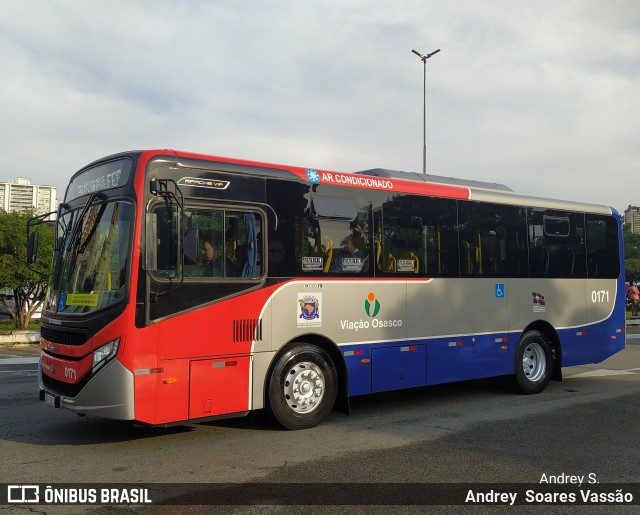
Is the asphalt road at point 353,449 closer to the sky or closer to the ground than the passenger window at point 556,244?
closer to the ground

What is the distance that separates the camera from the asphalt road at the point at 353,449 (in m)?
5.49

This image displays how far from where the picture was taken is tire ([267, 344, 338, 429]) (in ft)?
24.0

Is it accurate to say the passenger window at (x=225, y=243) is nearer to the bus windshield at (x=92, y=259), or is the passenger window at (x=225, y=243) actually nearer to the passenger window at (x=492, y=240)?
the bus windshield at (x=92, y=259)

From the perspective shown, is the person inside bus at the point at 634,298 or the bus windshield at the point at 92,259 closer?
the bus windshield at the point at 92,259

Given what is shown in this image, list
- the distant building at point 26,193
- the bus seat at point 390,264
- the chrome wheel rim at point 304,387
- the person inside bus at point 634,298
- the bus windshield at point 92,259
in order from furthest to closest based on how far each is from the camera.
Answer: the distant building at point 26,193 → the person inside bus at point 634,298 → the bus seat at point 390,264 → the chrome wheel rim at point 304,387 → the bus windshield at point 92,259

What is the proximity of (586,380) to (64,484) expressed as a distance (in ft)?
32.6

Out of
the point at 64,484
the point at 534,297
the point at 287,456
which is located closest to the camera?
the point at 64,484

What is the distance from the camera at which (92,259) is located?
672 centimetres

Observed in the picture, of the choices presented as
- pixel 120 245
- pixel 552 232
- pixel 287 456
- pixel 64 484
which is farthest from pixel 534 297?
pixel 64 484

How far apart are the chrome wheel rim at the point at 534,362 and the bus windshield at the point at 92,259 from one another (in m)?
7.01

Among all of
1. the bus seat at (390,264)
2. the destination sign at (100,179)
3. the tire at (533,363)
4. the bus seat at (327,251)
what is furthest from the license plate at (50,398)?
the tire at (533,363)

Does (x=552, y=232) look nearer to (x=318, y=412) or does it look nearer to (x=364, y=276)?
(x=364, y=276)

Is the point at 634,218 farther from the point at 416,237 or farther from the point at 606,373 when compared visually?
the point at 416,237

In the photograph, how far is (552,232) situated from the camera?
35.0 feet
